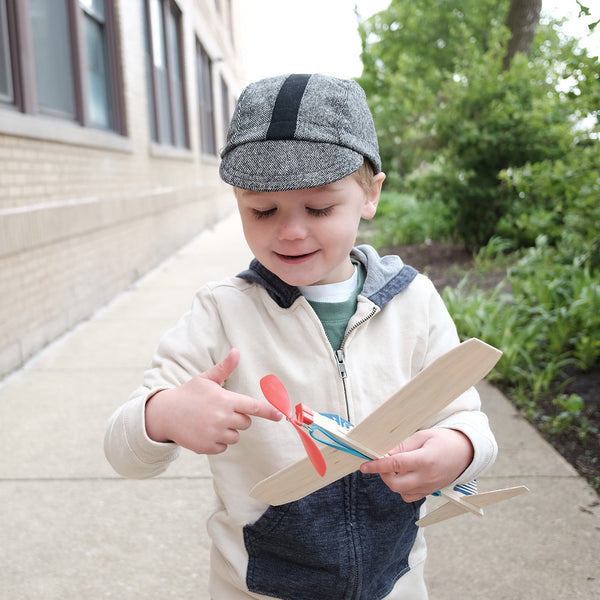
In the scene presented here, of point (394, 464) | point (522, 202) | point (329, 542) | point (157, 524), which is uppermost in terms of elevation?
point (394, 464)

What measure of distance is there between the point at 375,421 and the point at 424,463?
0.69 ft

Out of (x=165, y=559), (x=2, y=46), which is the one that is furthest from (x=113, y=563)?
(x=2, y=46)

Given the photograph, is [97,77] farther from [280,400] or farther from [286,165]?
[280,400]

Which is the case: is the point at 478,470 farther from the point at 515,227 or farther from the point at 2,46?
the point at 515,227

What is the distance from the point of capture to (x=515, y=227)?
7445 mm

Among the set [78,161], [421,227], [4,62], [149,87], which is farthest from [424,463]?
[149,87]

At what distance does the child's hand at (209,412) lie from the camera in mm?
1203

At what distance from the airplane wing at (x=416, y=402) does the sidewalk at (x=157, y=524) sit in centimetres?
119

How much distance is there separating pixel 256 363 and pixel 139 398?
0.95ft

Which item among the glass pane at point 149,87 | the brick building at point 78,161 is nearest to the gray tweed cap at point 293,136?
the brick building at point 78,161

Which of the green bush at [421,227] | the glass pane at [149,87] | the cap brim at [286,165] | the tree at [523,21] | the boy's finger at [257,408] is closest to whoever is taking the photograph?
the boy's finger at [257,408]

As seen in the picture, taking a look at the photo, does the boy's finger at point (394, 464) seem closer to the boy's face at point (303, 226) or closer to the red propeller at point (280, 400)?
the red propeller at point (280, 400)

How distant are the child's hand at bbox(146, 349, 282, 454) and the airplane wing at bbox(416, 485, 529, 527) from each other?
1.43 feet

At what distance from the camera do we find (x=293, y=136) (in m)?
1.33
